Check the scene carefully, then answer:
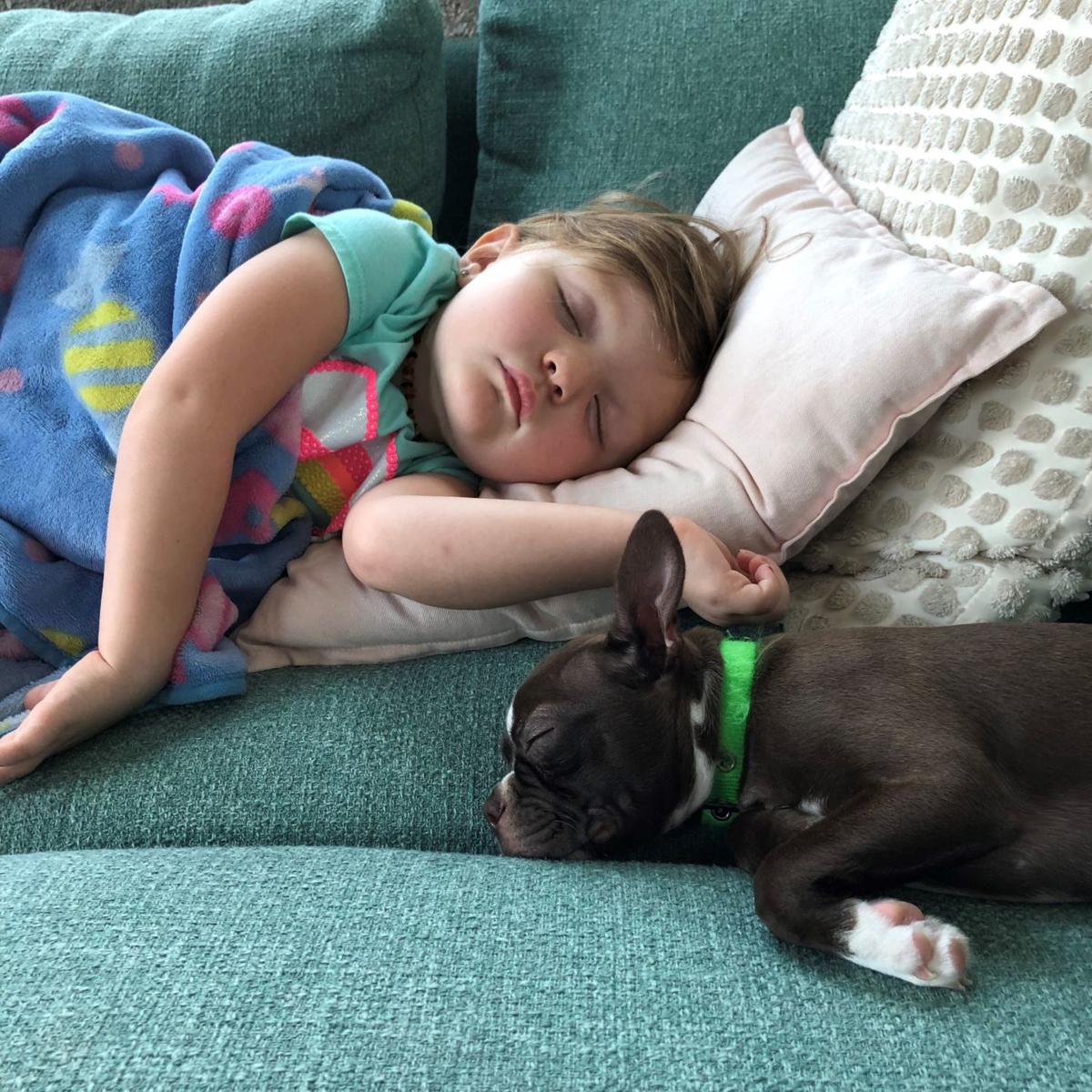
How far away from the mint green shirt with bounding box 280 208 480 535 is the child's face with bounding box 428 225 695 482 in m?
0.07

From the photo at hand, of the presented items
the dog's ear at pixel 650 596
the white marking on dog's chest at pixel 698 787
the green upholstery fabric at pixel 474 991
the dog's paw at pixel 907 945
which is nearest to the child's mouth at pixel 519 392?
the dog's ear at pixel 650 596

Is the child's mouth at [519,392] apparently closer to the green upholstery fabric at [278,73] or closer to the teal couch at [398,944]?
the teal couch at [398,944]

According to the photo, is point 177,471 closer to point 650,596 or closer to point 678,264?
point 650,596

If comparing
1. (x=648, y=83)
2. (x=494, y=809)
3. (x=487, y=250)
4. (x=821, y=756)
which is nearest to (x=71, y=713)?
(x=494, y=809)

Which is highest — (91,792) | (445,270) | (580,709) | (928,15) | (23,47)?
(928,15)

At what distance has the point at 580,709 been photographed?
4.00ft

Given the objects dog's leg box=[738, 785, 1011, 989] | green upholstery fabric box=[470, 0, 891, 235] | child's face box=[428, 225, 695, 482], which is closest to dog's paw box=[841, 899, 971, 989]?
dog's leg box=[738, 785, 1011, 989]

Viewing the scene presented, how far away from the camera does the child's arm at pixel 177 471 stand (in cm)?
130

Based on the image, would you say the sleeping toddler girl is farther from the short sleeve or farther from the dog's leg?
the dog's leg

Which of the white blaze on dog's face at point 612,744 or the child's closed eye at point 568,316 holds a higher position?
the child's closed eye at point 568,316

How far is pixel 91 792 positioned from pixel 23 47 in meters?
1.67

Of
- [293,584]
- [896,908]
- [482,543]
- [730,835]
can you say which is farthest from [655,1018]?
[293,584]

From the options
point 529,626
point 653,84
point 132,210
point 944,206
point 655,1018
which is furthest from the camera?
point 653,84

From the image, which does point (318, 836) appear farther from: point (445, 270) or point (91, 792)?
point (445, 270)
